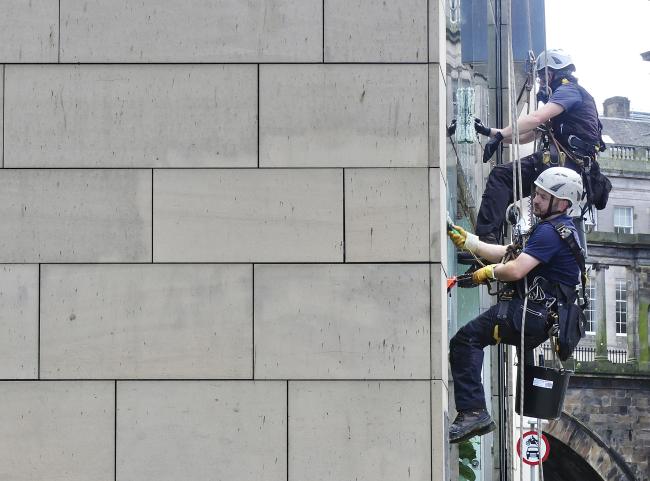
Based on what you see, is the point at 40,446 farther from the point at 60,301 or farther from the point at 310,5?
the point at 310,5

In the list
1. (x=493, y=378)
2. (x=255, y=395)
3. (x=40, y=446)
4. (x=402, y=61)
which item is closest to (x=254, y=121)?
(x=402, y=61)

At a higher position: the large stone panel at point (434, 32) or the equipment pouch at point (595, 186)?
the large stone panel at point (434, 32)

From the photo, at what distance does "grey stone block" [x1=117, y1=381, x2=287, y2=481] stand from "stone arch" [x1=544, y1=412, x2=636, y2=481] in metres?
42.6

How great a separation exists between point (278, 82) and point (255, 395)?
1649 mm

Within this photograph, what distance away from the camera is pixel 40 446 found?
891 centimetres

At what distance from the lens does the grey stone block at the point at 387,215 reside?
356 inches

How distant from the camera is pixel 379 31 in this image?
30.2ft

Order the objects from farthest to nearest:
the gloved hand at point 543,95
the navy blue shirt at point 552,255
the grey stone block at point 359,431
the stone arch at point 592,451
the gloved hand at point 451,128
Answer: the stone arch at point 592,451 → the gloved hand at point 543,95 → the gloved hand at point 451,128 → the navy blue shirt at point 552,255 → the grey stone block at point 359,431

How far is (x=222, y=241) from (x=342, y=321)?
2.47 ft

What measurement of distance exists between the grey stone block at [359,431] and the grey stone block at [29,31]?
A: 2.20 meters

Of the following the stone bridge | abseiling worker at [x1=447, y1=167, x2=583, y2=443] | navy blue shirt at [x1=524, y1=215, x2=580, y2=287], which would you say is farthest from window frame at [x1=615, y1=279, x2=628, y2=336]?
navy blue shirt at [x1=524, y1=215, x2=580, y2=287]

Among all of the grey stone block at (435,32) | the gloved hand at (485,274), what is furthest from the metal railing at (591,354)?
the grey stone block at (435,32)

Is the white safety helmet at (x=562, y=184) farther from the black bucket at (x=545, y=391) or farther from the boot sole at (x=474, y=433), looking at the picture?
the boot sole at (x=474, y=433)

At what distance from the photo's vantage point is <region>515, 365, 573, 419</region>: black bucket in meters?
12.0
